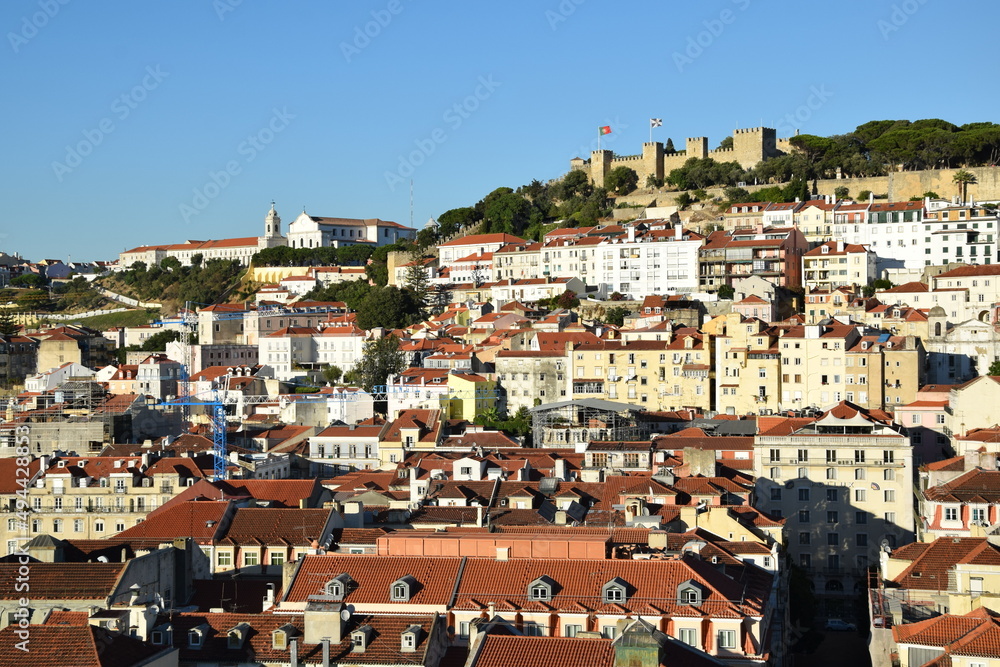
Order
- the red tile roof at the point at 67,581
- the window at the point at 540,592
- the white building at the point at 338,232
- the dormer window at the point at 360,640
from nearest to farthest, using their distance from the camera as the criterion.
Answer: the dormer window at the point at 360,640 → the window at the point at 540,592 → the red tile roof at the point at 67,581 → the white building at the point at 338,232

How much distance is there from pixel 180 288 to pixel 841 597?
95872 mm

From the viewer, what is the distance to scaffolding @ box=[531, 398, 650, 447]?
5338cm

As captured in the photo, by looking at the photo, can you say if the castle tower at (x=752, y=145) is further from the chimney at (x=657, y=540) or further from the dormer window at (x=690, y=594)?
the dormer window at (x=690, y=594)

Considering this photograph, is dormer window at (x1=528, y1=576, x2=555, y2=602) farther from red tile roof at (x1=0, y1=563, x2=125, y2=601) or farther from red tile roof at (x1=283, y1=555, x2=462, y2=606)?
red tile roof at (x1=0, y1=563, x2=125, y2=601)

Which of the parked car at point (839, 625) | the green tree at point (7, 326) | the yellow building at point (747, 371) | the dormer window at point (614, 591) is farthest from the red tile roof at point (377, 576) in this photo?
the green tree at point (7, 326)

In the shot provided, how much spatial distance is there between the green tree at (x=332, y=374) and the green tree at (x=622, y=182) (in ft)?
110

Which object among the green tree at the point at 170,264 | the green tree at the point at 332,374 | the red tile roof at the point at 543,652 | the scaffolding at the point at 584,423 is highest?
the green tree at the point at 170,264

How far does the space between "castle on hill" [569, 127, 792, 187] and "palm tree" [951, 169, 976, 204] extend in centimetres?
1670

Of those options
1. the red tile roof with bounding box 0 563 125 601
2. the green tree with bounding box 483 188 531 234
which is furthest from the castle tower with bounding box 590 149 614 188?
the red tile roof with bounding box 0 563 125 601

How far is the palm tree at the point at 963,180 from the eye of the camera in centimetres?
8756

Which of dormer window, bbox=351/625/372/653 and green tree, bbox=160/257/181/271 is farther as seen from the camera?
green tree, bbox=160/257/181/271

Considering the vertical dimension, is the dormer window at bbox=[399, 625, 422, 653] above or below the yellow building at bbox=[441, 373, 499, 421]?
below

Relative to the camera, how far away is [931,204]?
3211 inches

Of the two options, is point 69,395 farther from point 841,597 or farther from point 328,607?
point 328,607
